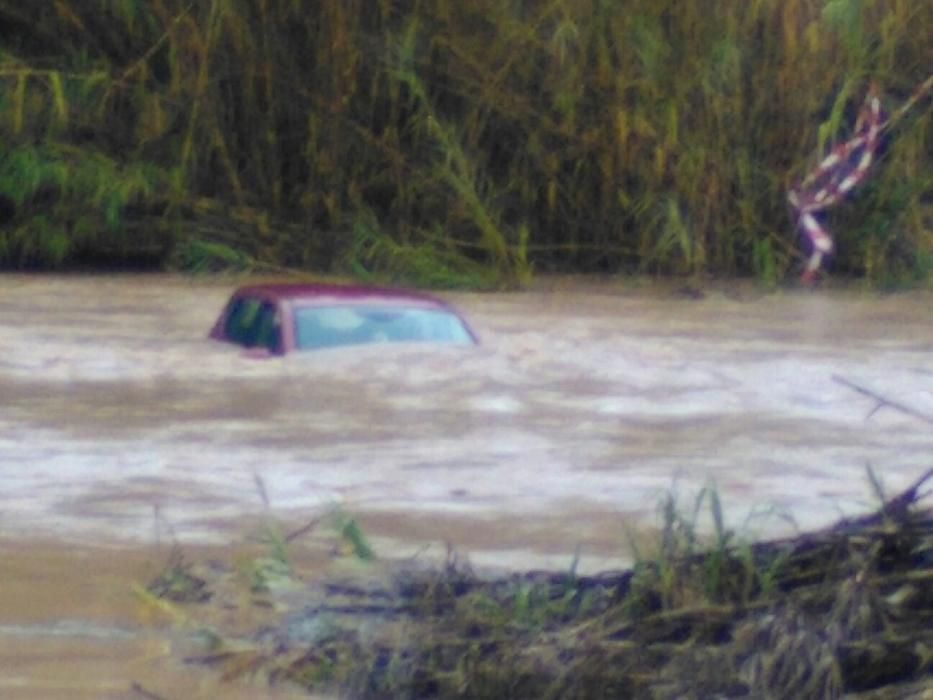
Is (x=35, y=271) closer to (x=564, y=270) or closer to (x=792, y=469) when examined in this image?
(x=564, y=270)

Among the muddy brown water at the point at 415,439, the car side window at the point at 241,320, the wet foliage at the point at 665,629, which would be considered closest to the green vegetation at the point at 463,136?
the muddy brown water at the point at 415,439

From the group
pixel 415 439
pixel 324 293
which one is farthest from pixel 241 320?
pixel 415 439

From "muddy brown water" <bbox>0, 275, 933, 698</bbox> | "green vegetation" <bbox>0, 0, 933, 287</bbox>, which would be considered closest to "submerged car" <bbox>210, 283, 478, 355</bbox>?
"muddy brown water" <bbox>0, 275, 933, 698</bbox>

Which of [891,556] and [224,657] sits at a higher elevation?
[891,556]

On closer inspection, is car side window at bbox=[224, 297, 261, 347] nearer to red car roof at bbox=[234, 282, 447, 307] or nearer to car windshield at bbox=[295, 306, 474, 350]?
red car roof at bbox=[234, 282, 447, 307]

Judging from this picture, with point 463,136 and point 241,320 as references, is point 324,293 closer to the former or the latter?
point 241,320

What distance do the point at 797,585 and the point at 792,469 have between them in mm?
3763

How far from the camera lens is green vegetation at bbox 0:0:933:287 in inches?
661

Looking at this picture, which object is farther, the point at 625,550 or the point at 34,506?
the point at 34,506

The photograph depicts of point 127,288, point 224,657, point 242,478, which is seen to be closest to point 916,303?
point 127,288

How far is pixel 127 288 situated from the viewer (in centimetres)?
1577

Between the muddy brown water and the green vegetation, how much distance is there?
7.15ft

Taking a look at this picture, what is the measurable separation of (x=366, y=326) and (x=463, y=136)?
604 cm

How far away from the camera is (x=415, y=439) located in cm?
950
